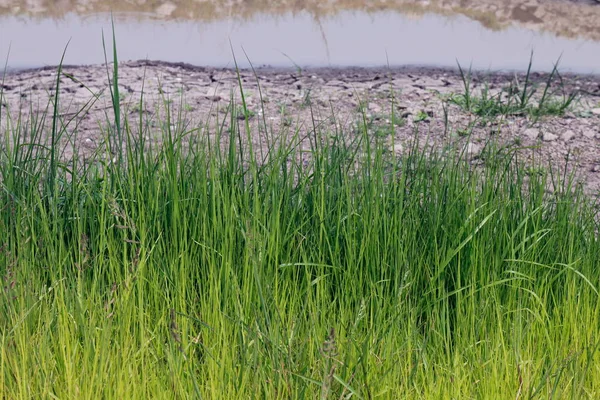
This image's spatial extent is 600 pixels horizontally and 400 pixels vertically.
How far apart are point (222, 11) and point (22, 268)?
25.7 feet

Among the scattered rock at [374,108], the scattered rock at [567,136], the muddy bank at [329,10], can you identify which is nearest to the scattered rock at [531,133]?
the scattered rock at [567,136]

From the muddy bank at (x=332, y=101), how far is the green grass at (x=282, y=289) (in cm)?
186

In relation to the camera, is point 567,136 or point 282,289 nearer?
point 282,289

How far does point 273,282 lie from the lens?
195 centimetres

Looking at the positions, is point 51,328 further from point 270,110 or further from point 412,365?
point 270,110

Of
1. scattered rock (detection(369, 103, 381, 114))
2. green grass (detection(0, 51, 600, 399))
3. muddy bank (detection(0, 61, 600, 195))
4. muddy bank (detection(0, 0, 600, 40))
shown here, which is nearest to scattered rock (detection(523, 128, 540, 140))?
muddy bank (detection(0, 61, 600, 195))

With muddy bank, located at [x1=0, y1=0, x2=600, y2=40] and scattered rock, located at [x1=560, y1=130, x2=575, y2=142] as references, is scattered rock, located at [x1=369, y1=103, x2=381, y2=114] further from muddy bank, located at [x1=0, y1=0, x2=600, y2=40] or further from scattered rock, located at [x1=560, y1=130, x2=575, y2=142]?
muddy bank, located at [x1=0, y1=0, x2=600, y2=40]

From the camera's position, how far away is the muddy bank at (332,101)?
447cm

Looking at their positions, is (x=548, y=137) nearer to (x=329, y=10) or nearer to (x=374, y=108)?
(x=374, y=108)

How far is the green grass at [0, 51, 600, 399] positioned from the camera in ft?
5.13

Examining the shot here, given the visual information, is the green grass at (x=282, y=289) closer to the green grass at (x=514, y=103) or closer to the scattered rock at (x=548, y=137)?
the scattered rock at (x=548, y=137)

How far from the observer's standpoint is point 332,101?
202 inches

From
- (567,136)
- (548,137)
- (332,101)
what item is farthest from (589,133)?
(332,101)

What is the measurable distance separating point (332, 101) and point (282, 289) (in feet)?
10.8
